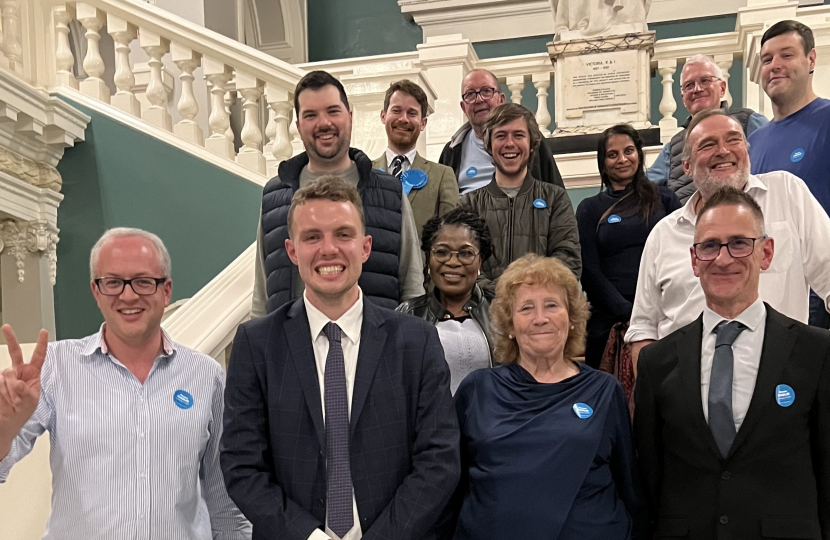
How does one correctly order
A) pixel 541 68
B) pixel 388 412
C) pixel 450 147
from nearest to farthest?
pixel 388 412
pixel 450 147
pixel 541 68

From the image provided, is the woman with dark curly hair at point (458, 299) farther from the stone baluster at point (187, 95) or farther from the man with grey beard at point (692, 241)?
the stone baluster at point (187, 95)

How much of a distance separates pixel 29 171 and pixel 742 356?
15.4ft

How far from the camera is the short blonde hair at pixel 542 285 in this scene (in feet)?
7.43

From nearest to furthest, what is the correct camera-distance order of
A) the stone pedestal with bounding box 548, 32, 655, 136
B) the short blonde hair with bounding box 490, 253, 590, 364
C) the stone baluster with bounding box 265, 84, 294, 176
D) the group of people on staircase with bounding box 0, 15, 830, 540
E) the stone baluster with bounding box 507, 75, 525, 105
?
1. the group of people on staircase with bounding box 0, 15, 830, 540
2. the short blonde hair with bounding box 490, 253, 590, 364
3. the stone baluster with bounding box 265, 84, 294, 176
4. the stone pedestal with bounding box 548, 32, 655, 136
5. the stone baluster with bounding box 507, 75, 525, 105

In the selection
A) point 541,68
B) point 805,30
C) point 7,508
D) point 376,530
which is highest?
point 541,68

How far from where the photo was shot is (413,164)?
3.41 metres

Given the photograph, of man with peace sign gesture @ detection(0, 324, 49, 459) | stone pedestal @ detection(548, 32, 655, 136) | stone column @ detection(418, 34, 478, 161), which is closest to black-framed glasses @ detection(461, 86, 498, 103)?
stone column @ detection(418, 34, 478, 161)

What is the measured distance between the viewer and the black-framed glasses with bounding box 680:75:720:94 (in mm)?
3766

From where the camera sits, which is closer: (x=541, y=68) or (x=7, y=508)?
(x=7, y=508)

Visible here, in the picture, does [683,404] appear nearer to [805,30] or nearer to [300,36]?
[805,30]

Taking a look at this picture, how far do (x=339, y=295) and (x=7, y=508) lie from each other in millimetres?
1521

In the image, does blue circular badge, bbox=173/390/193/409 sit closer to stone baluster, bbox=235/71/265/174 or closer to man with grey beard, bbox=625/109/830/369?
man with grey beard, bbox=625/109/830/369

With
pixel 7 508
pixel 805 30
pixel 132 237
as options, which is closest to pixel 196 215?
pixel 7 508

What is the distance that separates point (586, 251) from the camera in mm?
3221
